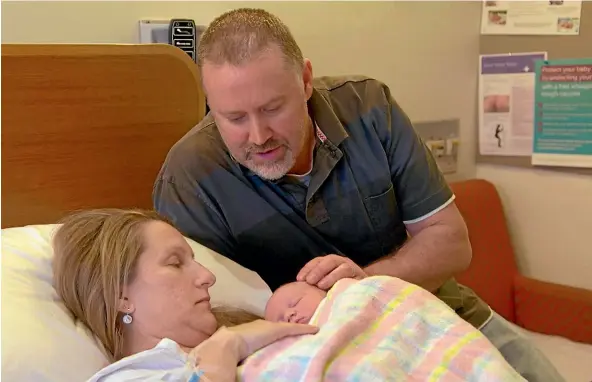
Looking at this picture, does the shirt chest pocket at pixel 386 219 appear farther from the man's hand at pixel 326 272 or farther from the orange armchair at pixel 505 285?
the orange armchair at pixel 505 285

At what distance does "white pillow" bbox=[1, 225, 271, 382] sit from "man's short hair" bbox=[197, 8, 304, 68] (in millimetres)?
400

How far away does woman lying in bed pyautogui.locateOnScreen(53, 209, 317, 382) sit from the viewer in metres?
1.20

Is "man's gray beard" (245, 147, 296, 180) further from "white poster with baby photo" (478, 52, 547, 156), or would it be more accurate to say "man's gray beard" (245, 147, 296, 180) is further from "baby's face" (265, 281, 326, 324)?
"white poster with baby photo" (478, 52, 547, 156)

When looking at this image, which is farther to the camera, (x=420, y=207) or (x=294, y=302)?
(x=420, y=207)

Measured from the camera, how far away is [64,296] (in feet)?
4.07

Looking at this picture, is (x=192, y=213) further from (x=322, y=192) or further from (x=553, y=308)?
(x=553, y=308)

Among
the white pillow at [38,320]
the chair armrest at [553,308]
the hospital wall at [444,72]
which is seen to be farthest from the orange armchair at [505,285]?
the white pillow at [38,320]

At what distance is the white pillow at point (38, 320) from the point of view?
1.09 m

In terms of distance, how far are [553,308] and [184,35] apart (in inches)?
Result: 60.4

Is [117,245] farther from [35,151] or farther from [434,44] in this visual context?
[434,44]

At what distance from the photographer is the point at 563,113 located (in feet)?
8.47

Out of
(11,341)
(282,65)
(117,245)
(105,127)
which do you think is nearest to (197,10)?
(105,127)

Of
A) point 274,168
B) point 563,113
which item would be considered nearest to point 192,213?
point 274,168

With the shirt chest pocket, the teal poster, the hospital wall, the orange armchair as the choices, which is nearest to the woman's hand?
the shirt chest pocket
